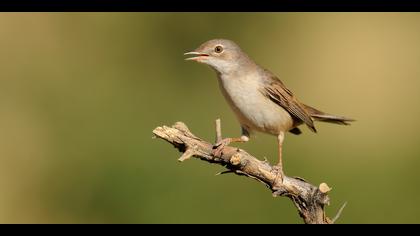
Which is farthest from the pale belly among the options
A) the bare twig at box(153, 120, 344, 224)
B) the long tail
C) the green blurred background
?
the green blurred background

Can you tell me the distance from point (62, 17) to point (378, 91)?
16.4 ft

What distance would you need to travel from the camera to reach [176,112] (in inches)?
479

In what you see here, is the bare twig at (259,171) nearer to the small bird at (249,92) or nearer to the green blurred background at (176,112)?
the small bird at (249,92)

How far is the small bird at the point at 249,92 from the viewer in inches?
311

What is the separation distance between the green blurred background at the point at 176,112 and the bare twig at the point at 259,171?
3111 mm

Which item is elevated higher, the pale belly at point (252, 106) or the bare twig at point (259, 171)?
the pale belly at point (252, 106)

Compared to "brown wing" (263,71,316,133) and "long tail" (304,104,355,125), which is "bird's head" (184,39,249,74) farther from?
"long tail" (304,104,355,125)

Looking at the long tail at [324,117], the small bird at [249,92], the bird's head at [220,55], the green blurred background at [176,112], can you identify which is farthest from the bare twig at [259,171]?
the green blurred background at [176,112]

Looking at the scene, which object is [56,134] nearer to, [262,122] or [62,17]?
[62,17]

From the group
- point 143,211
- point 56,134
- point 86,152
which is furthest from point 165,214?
point 56,134

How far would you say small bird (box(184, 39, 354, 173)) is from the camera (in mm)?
7902

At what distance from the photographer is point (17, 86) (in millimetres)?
12711

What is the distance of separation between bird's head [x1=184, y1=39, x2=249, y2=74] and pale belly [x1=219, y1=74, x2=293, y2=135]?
15 cm

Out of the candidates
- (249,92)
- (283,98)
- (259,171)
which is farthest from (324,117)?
(259,171)
